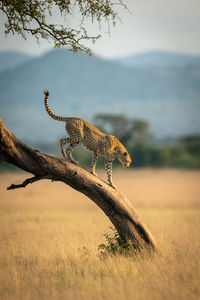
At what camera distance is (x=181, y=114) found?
17712 cm

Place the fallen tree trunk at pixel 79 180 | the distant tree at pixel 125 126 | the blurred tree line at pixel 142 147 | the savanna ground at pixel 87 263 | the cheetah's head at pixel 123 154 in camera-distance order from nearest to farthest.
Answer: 1. the savanna ground at pixel 87 263
2. the fallen tree trunk at pixel 79 180
3. the cheetah's head at pixel 123 154
4. the blurred tree line at pixel 142 147
5. the distant tree at pixel 125 126

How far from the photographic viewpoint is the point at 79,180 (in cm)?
823

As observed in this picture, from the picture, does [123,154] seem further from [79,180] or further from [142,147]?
[142,147]

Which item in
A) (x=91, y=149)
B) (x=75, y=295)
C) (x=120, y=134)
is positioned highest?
(x=120, y=134)

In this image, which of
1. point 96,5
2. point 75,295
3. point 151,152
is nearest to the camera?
point 75,295

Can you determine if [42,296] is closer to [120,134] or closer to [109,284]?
[109,284]

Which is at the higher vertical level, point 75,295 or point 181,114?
point 181,114

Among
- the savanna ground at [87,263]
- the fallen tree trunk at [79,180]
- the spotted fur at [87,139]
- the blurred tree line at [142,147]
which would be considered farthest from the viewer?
the blurred tree line at [142,147]

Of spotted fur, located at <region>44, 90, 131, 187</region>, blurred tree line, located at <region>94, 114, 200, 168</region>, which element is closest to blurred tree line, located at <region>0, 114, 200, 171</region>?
blurred tree line, located at <region>94, 114, 200, 168</region>

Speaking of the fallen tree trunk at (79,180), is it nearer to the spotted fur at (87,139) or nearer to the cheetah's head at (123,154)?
the spotted fur at (87,139)

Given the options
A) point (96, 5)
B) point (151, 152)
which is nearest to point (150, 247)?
point (96, 5)

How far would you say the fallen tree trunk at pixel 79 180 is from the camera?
7.77 m

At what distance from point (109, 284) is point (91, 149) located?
284 centimetres

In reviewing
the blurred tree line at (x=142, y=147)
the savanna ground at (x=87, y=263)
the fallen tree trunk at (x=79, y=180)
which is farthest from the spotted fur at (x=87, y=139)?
the blurred tree line at (x=142, y=147)
